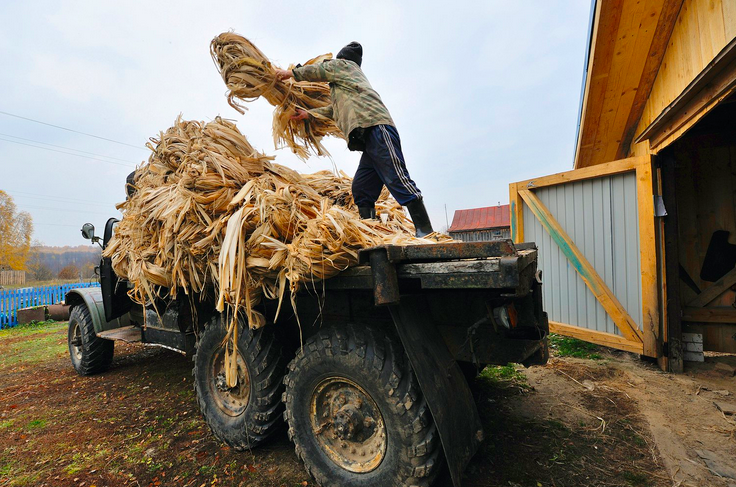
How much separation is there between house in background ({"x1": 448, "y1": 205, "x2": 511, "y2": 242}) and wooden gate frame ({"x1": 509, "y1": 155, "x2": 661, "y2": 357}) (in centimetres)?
1300

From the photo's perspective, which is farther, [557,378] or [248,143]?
[557,378]

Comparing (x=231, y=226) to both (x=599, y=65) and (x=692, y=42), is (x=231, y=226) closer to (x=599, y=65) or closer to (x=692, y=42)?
(x=692, y=42)

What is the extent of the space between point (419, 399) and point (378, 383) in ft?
0.77

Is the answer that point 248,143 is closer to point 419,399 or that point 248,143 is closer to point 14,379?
point 419,399

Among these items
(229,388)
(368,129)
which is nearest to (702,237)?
(368,129)

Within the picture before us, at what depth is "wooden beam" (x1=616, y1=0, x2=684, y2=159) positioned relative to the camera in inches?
149


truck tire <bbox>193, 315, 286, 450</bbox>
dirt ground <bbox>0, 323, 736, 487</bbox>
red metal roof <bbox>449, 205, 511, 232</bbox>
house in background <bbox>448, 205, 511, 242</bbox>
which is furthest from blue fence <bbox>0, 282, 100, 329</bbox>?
red metal roof <bbox>449, 205, 511, 232</bbox>

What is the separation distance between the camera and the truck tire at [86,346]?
4844mm

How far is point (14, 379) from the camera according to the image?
5168mm

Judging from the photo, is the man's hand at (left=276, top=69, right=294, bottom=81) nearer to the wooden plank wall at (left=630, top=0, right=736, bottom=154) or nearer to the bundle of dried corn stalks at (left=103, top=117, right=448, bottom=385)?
the bundle of dried corn stalks at (left=103, top=117, right=448, bottom=385)

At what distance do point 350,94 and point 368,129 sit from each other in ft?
1.07

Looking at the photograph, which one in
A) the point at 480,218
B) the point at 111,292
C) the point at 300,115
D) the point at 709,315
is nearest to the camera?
the point at 300,115

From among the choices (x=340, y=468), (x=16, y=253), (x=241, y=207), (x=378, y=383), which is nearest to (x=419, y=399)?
(x=378, y=383)

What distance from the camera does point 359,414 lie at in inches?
82.2
